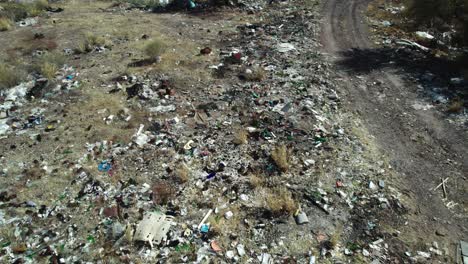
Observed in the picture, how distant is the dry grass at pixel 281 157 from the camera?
25.4 feet

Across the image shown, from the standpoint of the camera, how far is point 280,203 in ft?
22.5

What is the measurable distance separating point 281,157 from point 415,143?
3567mm

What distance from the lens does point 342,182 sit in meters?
7.45

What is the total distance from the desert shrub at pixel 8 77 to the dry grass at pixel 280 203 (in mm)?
9207

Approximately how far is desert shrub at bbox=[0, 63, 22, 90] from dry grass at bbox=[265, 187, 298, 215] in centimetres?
921

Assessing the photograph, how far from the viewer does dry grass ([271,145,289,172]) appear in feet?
25.4

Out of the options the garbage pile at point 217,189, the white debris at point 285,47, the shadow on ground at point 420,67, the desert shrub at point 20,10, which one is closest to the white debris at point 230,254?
the garbage pile at point 217,189

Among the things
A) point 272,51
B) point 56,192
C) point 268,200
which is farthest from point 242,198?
point 272,51

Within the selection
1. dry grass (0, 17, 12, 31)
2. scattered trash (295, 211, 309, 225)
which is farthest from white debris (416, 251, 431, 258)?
dry grass (0, 17, 12, 31)

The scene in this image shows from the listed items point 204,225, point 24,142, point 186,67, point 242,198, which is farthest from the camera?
point 186,67

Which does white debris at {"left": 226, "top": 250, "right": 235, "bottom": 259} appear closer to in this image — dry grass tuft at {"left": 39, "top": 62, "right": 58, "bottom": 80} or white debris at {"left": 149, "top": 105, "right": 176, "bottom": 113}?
white debris at {"left": 149, "top": 105, "right": 176, "bottom": 113}

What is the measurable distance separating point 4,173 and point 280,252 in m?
6.46

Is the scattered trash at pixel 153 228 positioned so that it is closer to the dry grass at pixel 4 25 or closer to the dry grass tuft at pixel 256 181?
the dry grass tuft at pixel 256 181

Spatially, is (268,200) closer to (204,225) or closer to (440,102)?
(204,225)
